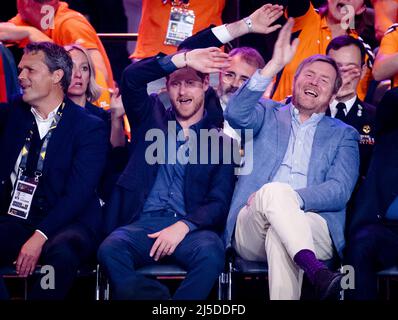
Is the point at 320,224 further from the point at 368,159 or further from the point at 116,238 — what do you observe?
Result: the point at 116,238

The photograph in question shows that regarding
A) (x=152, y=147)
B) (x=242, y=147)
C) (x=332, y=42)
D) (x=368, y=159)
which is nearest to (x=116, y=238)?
(x=152, y=147)

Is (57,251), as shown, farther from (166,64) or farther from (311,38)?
(311,38)

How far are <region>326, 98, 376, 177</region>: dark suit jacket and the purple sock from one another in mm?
932

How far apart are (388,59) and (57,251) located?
2.03 m

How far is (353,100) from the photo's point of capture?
408 cm

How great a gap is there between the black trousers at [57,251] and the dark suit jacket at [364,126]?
139 centimetres

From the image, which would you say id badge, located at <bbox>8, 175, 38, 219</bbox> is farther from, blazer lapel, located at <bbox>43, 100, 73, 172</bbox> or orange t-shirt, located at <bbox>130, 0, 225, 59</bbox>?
orange t-shirt, located at <bbox>130, 0, 225, 59</bbox>

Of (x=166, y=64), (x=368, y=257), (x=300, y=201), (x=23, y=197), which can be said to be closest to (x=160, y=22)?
(x=166, y=64)

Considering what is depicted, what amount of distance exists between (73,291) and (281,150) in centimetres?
127

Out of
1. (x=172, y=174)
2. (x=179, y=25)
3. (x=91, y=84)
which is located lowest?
(x=172, y=174)

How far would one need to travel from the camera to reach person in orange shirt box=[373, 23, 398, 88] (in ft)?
13.4

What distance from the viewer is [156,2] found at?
183 inches

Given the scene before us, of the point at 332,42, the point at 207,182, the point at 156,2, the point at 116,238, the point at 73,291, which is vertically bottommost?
the point at 73,291

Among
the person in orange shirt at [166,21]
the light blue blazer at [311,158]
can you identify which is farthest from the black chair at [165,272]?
the person in orange shirt at [166,21]
